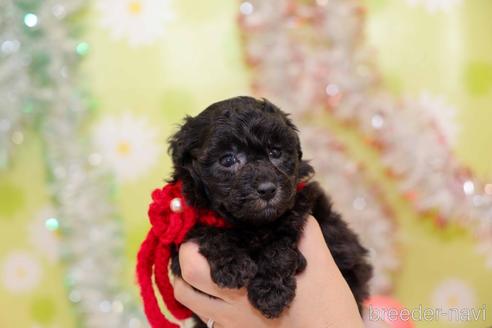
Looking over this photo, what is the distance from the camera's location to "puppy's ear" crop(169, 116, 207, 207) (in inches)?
69.9

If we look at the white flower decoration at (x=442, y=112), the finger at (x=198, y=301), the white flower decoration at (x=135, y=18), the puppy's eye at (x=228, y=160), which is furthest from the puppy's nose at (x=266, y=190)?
the white flower decoration at (x=442, y=112)

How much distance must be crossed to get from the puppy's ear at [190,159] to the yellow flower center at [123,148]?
1.13 meters

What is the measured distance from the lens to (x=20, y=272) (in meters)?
2.92

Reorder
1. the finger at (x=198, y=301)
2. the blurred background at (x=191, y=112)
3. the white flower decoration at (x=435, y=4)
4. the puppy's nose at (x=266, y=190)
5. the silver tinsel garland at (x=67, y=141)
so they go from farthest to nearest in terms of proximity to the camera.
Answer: the white flower decoration at (x=435, y=4)
the blurred background at (x=191, y=112)
the silver tinsel garland at (x=67, y=141)
the finger at (x=198, y=301)
the puppy's nose at (x=266, y=190)

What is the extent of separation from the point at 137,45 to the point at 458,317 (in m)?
2.72

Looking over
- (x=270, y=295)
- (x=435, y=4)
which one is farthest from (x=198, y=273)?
(x=435, y=4)

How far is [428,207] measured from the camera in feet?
9.82

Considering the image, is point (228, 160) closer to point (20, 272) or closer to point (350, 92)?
point (350, 92)

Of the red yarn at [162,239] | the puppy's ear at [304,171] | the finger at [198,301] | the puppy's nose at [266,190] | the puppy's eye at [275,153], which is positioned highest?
the puppy's ear at [304,171]

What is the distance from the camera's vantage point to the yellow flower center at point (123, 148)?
292 cm

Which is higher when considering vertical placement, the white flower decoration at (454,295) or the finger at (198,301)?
the white flower decoration at (454,295)

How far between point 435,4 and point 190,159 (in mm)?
2169

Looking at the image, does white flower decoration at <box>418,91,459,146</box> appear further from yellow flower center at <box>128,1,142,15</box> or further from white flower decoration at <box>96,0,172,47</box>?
yellow flower center at <box>128,1,142,15</box>

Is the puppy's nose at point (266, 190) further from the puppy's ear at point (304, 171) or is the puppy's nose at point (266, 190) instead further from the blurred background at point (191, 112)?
the blurred background at point (191, 112)
